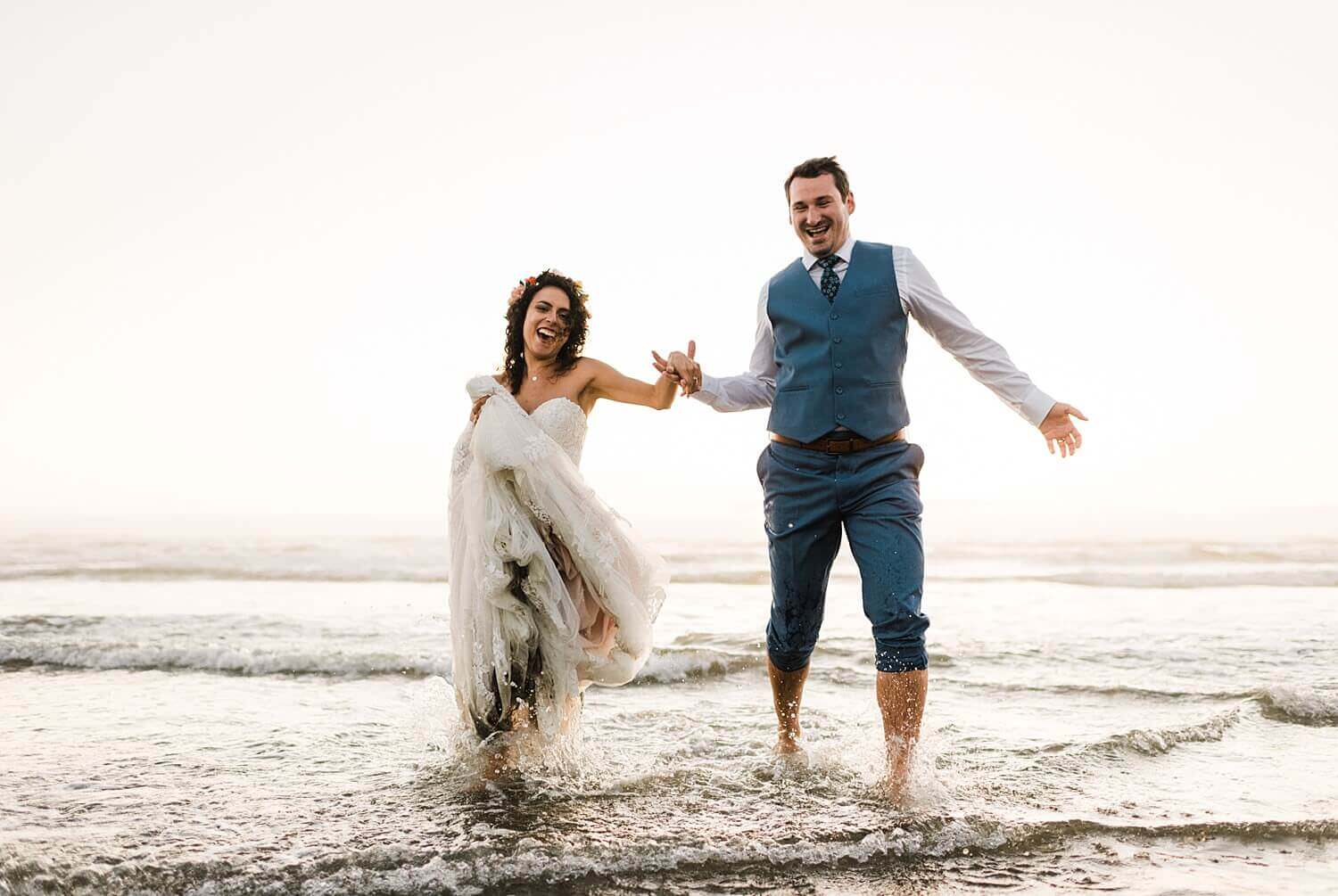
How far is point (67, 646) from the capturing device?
7.05m

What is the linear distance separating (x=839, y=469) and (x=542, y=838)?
172 cm

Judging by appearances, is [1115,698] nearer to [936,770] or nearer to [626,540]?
[936,770]

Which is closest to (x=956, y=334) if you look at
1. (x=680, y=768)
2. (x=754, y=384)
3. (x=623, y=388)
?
(x=754, y=384)

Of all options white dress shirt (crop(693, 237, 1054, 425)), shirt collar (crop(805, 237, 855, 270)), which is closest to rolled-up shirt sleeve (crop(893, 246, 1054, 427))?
white dress shirt (crop(693, 237, 1054, 425))

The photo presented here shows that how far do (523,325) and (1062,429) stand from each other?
7.65 feet

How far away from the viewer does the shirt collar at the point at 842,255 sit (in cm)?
393

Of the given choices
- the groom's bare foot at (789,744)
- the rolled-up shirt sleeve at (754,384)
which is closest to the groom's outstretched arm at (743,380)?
the rolled-up shirt sleeve at (754,384)

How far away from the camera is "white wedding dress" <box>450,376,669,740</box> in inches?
160

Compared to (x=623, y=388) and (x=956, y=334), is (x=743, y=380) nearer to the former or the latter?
(x=623, y=388)

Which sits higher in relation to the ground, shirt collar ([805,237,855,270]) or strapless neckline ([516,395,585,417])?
shirt collar ([805,237,855,270])

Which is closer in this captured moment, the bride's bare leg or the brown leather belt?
the brown leather belt

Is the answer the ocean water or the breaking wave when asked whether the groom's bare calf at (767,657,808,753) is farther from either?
the breaking wave

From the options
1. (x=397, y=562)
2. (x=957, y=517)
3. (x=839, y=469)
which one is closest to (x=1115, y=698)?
(x=839, y=469)

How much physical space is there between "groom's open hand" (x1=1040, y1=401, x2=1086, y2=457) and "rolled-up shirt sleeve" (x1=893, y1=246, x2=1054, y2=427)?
2.6 inches
